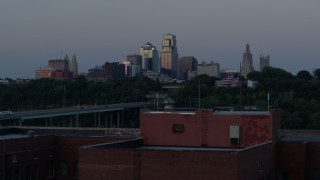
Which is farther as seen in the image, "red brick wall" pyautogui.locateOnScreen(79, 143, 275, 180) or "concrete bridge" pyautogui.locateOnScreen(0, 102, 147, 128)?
"concrete bridge" pyautogui.locateOnScreen(0, 102, 147, 128)

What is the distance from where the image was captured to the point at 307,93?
413 feet

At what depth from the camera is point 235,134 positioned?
3369 centimetres

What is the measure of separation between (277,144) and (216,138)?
11.9ft

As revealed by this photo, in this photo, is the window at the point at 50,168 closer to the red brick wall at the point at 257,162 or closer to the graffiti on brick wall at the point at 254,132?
the graffiti on brick wall at the point at 254,132

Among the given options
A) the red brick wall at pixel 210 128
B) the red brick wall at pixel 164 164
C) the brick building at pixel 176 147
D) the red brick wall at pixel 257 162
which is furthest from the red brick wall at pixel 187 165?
the red brick wall at pixel 210 128

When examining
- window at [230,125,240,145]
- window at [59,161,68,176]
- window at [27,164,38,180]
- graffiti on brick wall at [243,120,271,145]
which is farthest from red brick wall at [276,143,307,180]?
window at [27,164,38,180]

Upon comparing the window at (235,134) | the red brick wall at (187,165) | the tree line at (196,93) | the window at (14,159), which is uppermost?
the tree line at (196,93)

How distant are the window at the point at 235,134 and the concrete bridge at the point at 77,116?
64.1 m

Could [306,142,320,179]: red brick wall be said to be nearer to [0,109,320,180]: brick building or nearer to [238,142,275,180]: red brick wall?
[0,109,320,180]: brick building

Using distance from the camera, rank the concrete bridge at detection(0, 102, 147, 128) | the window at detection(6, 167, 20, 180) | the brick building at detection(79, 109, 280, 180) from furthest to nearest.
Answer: the concrete bridge at detection(0, 102, 147, 128) → the window at detection(6, 167, 20, 180) → the brick building at detection(79, 109, 280, 180)

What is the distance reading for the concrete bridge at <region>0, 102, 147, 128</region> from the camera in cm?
9866

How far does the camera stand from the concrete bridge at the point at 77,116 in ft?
324

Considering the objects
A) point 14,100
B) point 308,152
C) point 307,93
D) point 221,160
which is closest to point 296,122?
point 307,93

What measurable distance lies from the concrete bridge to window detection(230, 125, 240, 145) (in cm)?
6413
